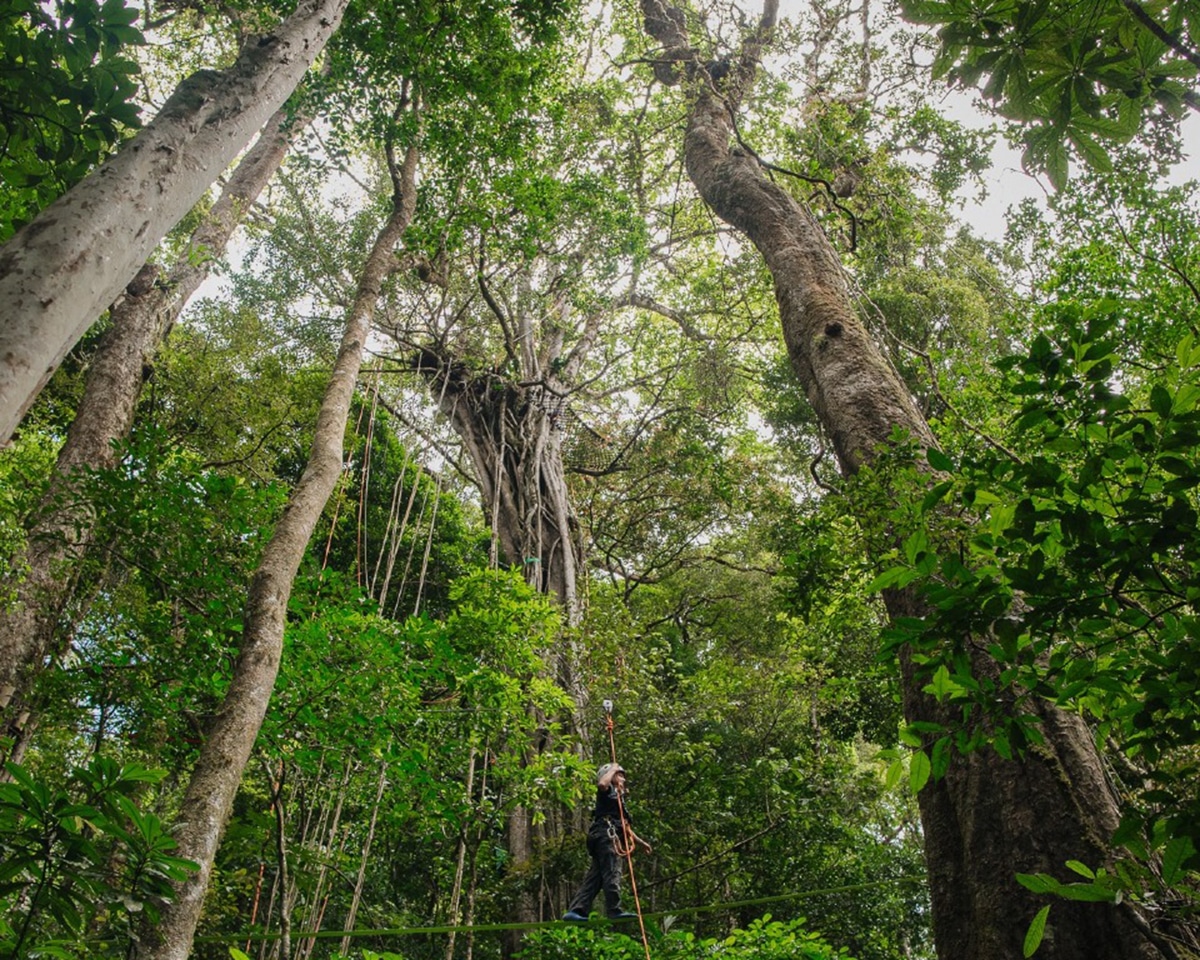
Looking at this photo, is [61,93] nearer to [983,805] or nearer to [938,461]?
[938,461]

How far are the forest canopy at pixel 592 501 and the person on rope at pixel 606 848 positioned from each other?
4.1 inches

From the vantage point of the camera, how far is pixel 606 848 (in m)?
4.40

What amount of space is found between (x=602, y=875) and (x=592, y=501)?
17.9ft

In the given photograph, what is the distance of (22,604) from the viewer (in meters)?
4.16

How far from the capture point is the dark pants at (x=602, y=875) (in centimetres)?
439

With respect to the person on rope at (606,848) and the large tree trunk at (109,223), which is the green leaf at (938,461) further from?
the person on rope at (606,848)

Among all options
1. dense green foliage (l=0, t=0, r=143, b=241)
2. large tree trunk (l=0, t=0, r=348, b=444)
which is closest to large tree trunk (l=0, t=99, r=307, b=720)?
dense green foliage (l=0, t=0, r=143, b=241)

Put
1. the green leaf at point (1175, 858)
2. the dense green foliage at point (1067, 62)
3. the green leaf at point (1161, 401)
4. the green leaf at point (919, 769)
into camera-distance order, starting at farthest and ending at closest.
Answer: the dense green foliage at point (1067, 62) < the green leaf at point (919, 769) < the green leaf at point (1161, 401) < the green leaf at point (1175, 858)

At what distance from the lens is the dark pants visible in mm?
4387

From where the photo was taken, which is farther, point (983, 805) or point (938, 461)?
point (983, 805)

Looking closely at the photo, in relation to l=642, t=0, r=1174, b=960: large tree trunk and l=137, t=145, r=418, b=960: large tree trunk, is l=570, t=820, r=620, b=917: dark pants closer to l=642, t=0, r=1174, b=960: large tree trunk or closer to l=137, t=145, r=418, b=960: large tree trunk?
l=137, t=145, r=418, b=960: large tree trunk

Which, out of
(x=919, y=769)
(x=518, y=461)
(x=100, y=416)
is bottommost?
(x=919, y=769)

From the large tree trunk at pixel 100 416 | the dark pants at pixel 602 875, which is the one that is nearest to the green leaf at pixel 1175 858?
the dark pants at pixel 602 875

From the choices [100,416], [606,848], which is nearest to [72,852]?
[606,848]
